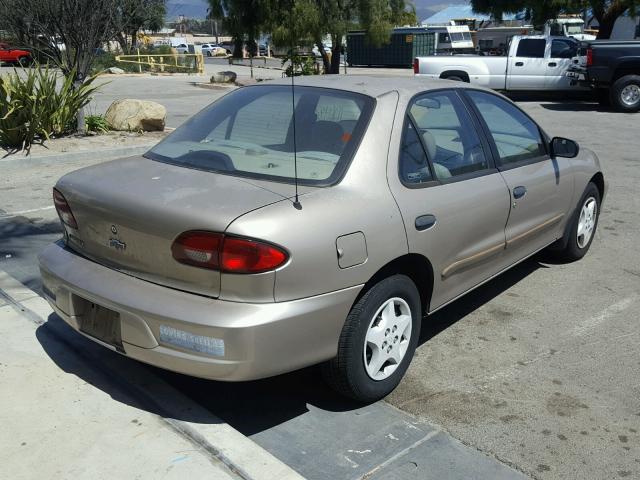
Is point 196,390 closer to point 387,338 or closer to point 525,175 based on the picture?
point 387,338

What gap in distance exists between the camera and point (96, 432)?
319 centimetres

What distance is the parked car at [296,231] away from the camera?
3.03 meters

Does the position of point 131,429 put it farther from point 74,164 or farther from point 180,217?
point 74,164

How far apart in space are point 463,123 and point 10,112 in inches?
300

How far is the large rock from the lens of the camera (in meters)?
11.9

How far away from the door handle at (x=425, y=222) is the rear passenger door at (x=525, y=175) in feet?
3.12

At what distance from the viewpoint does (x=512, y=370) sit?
4.06 m

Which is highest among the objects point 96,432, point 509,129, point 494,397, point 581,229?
point 509,129

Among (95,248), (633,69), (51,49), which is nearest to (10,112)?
(51,49)

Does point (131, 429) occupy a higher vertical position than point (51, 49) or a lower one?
lower

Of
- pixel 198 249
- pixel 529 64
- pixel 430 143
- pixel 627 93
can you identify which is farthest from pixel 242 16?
pixel 198 249

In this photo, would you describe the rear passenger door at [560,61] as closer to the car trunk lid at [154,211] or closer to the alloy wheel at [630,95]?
the alloy wheel at [630,95]

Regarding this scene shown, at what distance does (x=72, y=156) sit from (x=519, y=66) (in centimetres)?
1326

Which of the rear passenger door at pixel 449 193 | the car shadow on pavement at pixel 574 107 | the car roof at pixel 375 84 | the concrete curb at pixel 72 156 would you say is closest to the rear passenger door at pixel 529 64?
the car shadow on pavement at pixel 574 107
